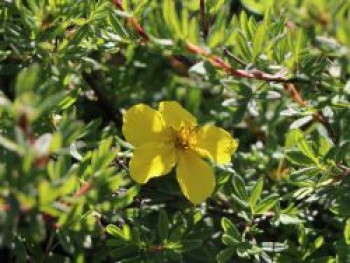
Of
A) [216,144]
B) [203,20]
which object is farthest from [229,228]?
[203,20]

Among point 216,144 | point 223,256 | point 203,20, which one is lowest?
point 223,256

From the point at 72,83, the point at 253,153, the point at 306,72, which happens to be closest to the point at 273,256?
the point at 253,153

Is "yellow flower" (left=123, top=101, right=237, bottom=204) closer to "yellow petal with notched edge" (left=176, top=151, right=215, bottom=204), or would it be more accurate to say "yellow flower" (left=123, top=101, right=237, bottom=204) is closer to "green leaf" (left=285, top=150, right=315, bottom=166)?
"yellow petal with notched edge" (left=176, top=151, right=215, bottom=204)

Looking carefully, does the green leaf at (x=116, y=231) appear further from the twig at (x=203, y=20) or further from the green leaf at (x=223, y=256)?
the twig at (x=203, y=20)

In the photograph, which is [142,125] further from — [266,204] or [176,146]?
[266,204]

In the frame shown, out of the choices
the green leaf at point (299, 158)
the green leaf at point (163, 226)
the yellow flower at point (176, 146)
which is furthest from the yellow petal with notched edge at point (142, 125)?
the green leaf at point (299, 158)

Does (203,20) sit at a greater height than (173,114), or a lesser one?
greater
